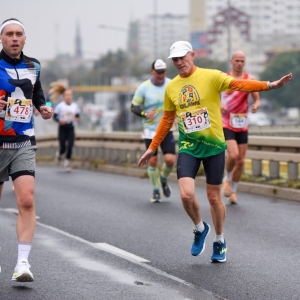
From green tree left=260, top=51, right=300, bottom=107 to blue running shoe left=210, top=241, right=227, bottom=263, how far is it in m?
121

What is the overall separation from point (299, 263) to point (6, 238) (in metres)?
3.38

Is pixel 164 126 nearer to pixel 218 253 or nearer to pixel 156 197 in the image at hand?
pixel 218 253

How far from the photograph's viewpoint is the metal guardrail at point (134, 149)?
1509 centimetres

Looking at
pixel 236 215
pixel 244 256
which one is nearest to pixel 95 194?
pixel 236 215

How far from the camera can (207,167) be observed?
9.03 m

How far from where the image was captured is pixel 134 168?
20875 millimetres

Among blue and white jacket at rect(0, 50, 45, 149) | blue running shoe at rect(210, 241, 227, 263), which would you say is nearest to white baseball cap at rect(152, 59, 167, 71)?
blue running shoe at rect(210, 241, 227, 263)

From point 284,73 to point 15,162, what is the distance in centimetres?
13591

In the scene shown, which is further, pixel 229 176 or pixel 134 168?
pixel 134 168

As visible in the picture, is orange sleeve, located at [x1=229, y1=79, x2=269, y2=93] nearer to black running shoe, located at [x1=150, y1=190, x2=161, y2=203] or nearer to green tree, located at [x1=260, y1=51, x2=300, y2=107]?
black running shoe, located at [x1=150, y1=190, x2=161, y2=203]

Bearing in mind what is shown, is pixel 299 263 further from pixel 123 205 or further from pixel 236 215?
pixel 123 205

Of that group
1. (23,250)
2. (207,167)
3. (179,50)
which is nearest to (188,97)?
(179,50)

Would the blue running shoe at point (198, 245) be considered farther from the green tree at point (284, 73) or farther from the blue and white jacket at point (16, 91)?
the green tree at point (284, 73)

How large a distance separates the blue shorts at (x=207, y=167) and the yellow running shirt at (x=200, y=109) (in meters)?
0.05
